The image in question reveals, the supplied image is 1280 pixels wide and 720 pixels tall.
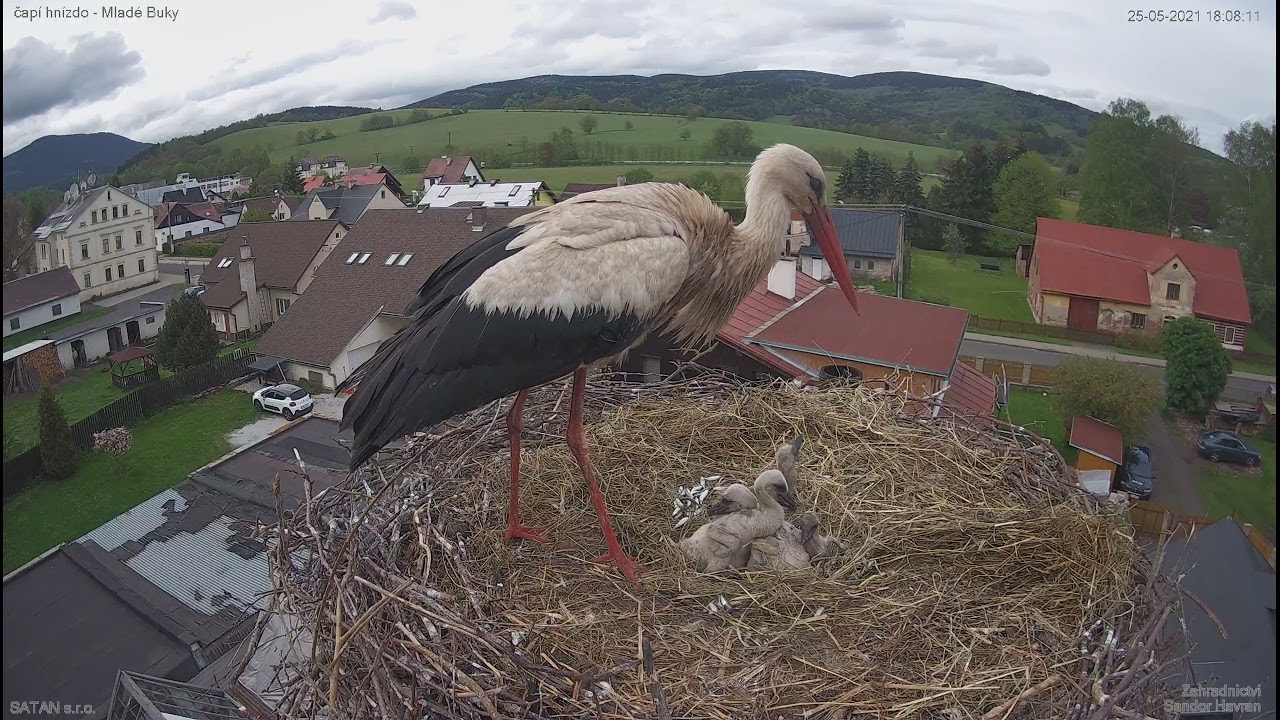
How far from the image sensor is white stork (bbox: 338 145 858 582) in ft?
7.95

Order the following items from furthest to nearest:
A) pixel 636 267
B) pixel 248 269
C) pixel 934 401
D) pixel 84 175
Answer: pixel 248 269 < pixel 84 175 < pixel 934 401 < pixel 636 267

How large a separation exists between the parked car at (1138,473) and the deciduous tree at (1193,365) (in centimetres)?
59

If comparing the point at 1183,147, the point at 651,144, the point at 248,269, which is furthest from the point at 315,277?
the point at 1183,147

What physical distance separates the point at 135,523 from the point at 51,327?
8.37 meters

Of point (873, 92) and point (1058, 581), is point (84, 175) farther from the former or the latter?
point (1058, 581)

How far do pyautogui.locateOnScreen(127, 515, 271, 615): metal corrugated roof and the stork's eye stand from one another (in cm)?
436

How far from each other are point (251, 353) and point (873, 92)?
1101 centimetres

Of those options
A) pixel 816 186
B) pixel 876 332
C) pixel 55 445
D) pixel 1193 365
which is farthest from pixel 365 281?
pixel 1193 365

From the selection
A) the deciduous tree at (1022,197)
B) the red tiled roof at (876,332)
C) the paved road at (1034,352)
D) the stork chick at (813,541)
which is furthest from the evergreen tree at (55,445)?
the deciduous tree at (1022,197)

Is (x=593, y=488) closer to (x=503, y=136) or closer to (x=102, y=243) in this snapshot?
(x=102, y=243)

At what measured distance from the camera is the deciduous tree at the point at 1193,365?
5117mm

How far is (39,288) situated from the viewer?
39.8 feet

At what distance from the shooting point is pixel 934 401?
4.00m

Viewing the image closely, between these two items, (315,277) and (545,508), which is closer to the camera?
(545,508)
